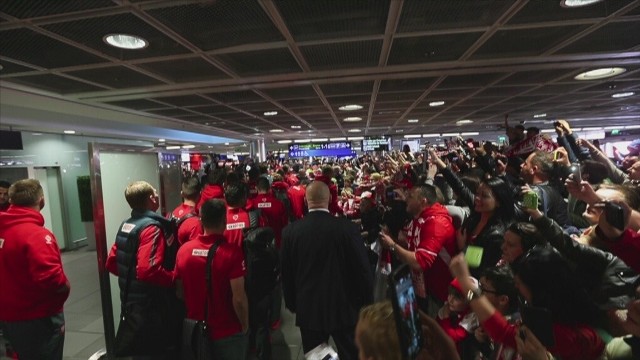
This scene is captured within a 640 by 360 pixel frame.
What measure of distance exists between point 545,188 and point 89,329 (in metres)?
5.07

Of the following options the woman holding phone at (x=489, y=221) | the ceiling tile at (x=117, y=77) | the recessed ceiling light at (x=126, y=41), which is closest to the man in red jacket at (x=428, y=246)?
the woman holding phone at (x=489, y=221)

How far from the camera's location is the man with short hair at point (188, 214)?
2.93 metres

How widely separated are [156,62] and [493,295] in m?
3.95

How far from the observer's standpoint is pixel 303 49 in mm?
3584

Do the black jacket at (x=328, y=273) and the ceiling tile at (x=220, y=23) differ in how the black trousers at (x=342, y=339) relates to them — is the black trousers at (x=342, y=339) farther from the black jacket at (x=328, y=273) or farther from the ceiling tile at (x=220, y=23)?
the ceiling tile at (x=220, y=23)

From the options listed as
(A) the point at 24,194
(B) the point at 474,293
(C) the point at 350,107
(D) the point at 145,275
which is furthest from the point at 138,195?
(C) the point at 350,107

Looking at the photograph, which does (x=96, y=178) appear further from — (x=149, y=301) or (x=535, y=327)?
(x=535, y=327)

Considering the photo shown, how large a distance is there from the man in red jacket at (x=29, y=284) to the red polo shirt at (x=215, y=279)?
3.13 feet

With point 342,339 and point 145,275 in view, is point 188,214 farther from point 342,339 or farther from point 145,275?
point 342,339

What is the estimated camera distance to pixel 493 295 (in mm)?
1840

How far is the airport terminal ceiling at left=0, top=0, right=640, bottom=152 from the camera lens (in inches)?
106

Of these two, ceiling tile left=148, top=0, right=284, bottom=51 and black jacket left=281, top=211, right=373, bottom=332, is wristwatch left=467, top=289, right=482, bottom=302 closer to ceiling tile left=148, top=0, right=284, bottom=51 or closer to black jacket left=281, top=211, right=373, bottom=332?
black jacket left=281, top=211, right=373, bottom=332

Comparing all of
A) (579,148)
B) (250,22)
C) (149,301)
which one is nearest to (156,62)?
(250,22)

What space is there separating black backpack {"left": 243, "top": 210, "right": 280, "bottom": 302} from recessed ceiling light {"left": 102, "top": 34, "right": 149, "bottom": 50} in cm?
211
